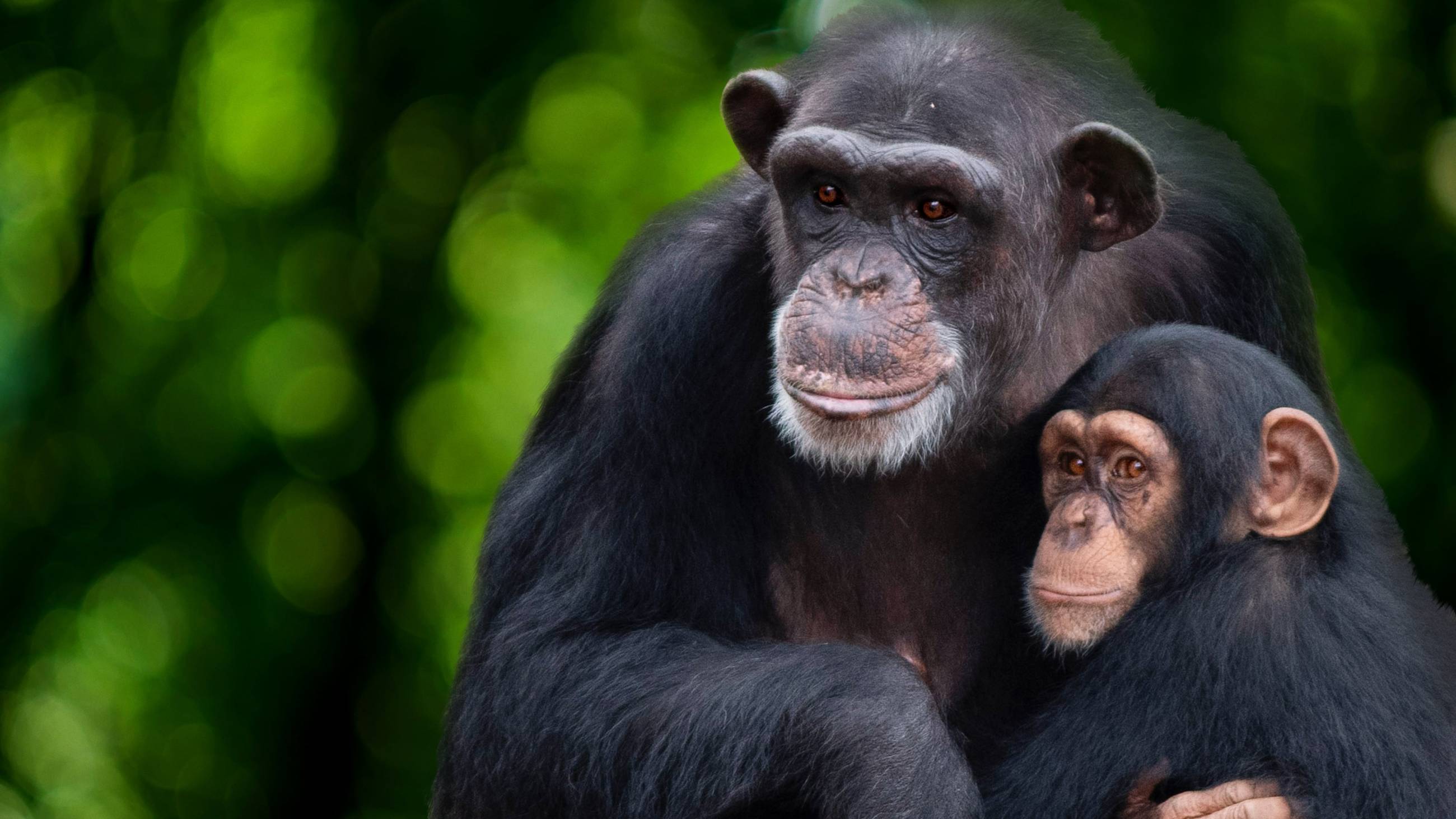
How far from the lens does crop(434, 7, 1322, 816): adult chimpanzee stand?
11.7 ft

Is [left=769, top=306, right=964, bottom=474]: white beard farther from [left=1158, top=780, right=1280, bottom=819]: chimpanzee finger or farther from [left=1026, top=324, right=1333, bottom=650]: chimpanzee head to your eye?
[left=1158, top=780, right=1280, bottom=819]: chimpanzee finger

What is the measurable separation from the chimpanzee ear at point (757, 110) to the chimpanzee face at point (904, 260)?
0.02 m

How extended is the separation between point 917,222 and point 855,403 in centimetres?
47

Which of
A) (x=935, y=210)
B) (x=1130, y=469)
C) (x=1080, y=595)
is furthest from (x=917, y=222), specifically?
(x=1080, y=595)

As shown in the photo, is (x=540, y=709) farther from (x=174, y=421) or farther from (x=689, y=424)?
(x=174, y=421)

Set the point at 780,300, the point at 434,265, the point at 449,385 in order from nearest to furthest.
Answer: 1. the point at 780,300
2. the point at 449,385
3. the point at 434,265

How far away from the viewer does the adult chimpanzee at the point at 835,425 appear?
3568 mm

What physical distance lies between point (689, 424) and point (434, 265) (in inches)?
155

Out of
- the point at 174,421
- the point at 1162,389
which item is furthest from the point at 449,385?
the point at 1162,389

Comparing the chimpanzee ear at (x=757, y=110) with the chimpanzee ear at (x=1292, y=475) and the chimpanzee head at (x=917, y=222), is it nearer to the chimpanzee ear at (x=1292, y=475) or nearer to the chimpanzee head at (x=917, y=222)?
the chimpanzee head at (x=917, y=222)

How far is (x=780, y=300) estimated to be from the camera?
390 cm

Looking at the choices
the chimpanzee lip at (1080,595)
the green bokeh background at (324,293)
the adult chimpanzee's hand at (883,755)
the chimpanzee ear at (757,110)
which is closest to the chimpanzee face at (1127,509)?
the chimpanzee lip at (1080,595)

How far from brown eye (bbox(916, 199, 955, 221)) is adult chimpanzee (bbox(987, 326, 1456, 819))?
51cm

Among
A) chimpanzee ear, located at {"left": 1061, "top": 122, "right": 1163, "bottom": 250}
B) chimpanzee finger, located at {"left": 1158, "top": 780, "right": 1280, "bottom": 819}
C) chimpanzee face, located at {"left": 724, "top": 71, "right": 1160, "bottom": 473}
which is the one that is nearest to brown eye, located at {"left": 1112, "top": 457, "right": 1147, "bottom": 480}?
chimpanzee face, located at {"left": 724, "top": 71, "right": 1160, "bottom": 473}
